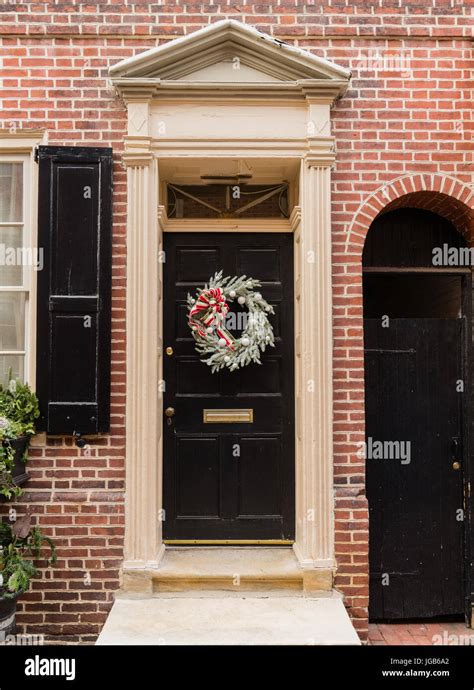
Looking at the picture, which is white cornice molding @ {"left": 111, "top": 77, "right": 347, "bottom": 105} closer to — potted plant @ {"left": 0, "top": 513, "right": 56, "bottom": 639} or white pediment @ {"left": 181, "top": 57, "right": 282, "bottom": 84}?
white pediment @ {"left": 181, "top": 57, "right": 282, "bottom": 84}

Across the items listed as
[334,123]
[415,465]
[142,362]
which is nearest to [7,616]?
[142,362]

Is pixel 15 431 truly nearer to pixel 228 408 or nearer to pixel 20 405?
pixel 20 405

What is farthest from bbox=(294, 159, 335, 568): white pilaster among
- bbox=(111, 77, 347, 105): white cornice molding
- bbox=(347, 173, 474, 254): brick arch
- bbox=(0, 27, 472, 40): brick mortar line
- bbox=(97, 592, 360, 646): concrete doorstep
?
bbox=(0, 27, 472, 40): brick mortar line

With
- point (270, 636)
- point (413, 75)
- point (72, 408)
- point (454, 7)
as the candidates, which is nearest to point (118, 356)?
point (72, 408)

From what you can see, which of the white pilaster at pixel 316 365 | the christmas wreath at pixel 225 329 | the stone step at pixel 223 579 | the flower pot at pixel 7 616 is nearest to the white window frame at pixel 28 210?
the christmas wreath at pixel 225 329

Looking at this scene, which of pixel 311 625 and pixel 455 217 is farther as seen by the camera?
pixel 455 217

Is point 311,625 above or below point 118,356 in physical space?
below

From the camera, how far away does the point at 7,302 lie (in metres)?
4.77

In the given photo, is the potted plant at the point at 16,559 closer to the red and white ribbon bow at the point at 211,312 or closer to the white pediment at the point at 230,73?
the red and white ribbon bow at the point at 211,312

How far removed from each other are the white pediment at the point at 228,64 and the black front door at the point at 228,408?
1.24 m

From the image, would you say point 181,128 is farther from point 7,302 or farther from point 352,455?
point 352,455

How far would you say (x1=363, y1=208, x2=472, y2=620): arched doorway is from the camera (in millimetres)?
4855

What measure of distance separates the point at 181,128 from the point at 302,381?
2.22 metres

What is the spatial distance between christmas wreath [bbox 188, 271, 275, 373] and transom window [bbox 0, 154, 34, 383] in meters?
1.36
